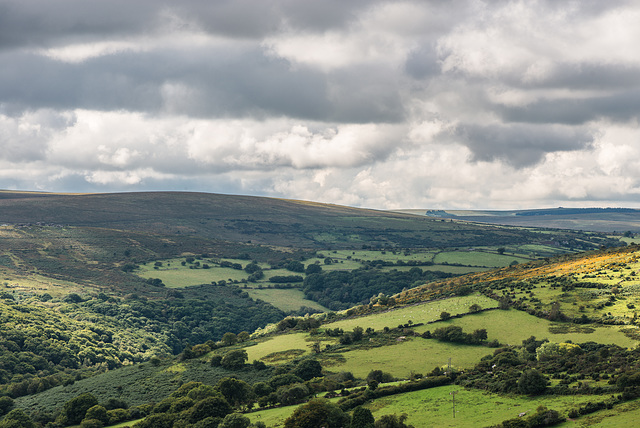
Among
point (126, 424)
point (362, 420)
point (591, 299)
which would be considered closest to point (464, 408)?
point (362, 420)

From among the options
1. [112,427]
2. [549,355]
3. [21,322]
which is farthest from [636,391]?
[21,322]

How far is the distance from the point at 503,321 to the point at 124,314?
131624 mm

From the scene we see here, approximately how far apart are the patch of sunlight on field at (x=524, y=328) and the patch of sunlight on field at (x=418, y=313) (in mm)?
5673

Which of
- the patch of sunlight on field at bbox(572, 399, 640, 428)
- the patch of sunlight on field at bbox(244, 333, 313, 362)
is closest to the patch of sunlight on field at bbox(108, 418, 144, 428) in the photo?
the patch of sunlight on field at bbox(244, 333, 313, 362)

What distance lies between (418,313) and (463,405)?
193ft

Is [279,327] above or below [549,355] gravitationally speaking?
below

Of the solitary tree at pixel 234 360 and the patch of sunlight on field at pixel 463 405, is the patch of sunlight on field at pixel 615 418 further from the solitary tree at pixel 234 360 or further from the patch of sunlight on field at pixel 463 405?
the solitary tree at pixel 234 360

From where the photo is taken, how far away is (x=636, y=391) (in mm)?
55656

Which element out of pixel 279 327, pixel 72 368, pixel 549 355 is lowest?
pixel 72 368

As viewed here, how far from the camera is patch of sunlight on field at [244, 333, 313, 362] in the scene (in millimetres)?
112500

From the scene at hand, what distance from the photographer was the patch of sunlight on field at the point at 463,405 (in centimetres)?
5953

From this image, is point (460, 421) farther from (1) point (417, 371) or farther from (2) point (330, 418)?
(1) point (417, 371)

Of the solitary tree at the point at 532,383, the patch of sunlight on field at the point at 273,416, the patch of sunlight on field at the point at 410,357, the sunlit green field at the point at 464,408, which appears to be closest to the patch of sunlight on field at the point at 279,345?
the patch of sunlight on field at the point at 410,357

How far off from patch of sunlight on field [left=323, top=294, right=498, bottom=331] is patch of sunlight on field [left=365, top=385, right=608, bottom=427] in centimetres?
4579
